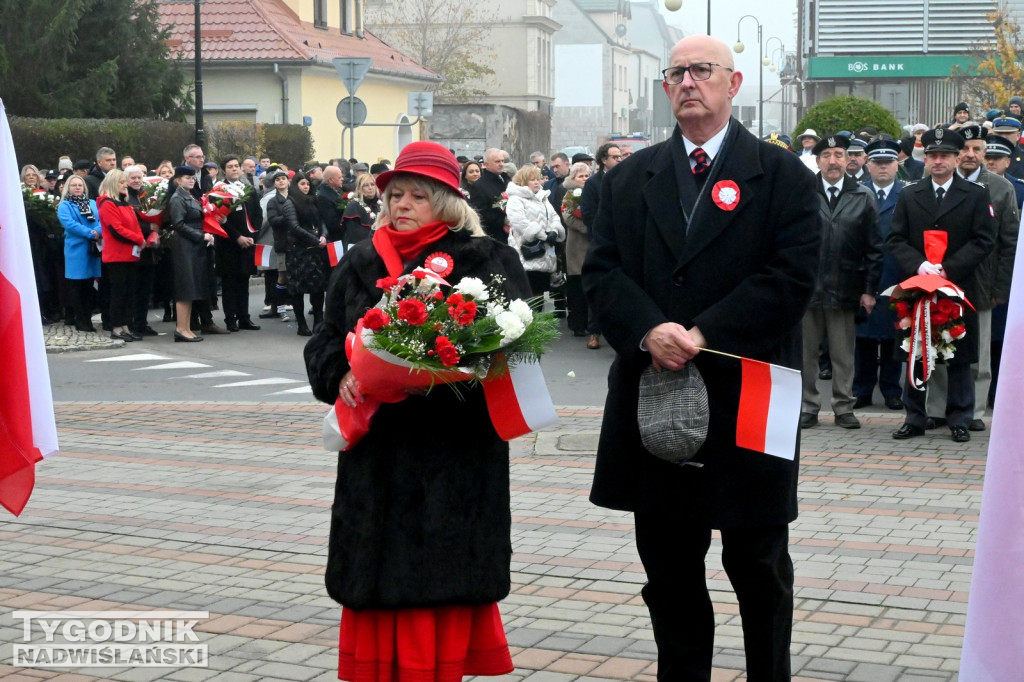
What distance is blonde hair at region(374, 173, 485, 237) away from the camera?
4559 mm

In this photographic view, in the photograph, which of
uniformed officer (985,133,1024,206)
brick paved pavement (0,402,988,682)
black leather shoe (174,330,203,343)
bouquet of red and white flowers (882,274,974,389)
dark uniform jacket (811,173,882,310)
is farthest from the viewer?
black leather shoe (174,330,203,343)

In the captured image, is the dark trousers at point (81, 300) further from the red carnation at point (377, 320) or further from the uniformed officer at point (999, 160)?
the red carnation at point (377, 320)

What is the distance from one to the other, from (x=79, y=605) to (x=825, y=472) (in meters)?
4.80

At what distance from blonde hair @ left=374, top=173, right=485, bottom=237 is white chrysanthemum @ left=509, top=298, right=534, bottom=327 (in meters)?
0.41

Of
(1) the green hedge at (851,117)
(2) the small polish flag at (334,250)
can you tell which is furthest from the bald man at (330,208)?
(1) the green hedge at (851,117)

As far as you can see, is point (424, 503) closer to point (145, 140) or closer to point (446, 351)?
point (446, 351)

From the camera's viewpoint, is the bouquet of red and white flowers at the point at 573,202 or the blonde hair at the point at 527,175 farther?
the blonde hair at the point at 527,175

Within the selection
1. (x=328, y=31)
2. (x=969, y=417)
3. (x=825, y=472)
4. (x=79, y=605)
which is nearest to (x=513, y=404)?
(x=79, y=605)

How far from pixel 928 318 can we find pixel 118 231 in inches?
381

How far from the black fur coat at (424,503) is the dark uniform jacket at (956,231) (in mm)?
6317

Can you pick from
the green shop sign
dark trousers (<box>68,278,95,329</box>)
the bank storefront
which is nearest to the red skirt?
dark trousers (<box>68,278,95,329</box>)

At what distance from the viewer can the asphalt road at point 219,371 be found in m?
13.1

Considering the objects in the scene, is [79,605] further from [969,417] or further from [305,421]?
[969,417]

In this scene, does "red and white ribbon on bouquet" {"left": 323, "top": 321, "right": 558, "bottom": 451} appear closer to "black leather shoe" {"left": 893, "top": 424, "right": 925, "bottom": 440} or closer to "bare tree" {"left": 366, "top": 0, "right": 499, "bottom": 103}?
"black leather shoe" {"left": 893, "top": 424, "right": 925, "bottom": 440}
